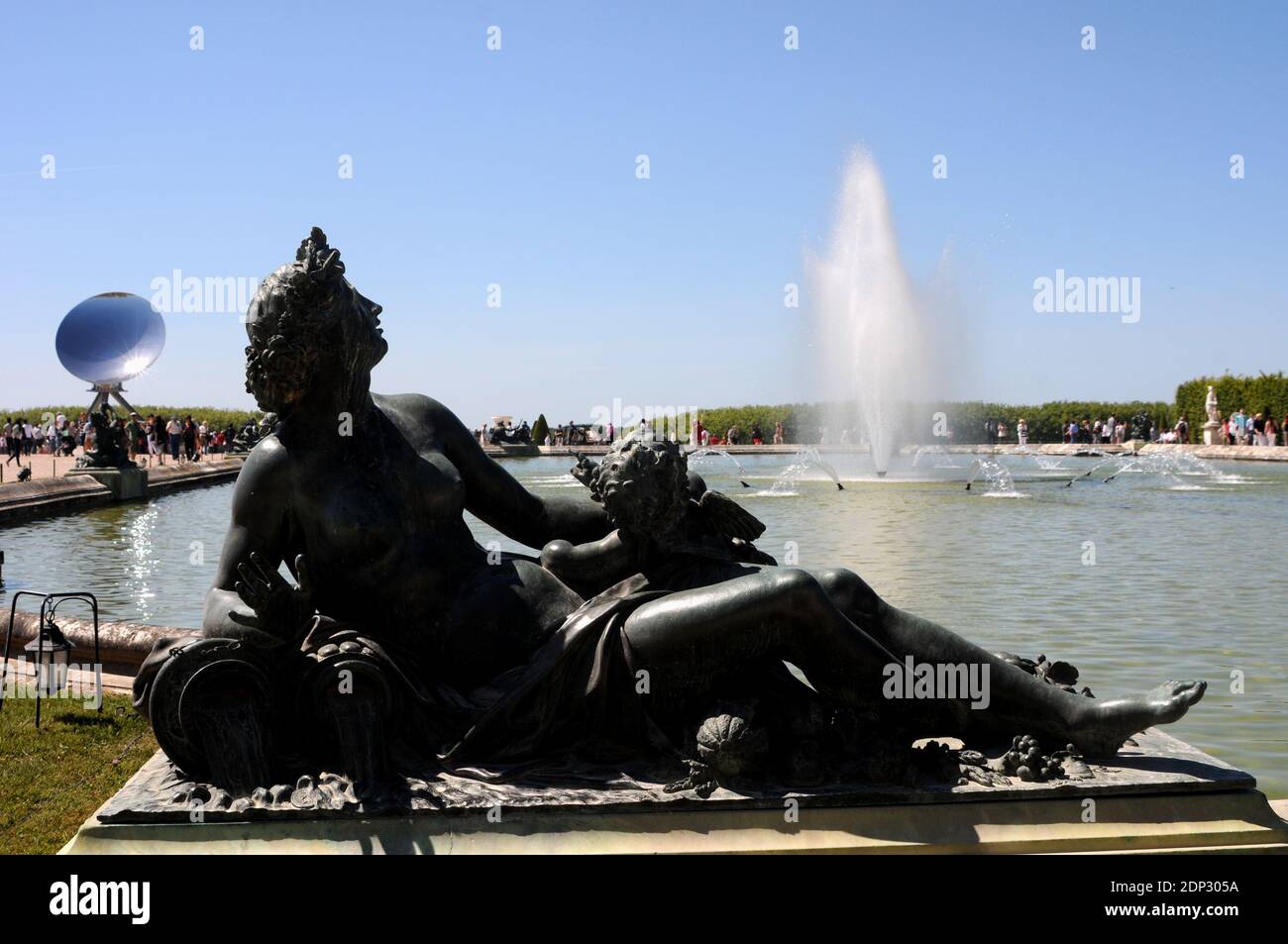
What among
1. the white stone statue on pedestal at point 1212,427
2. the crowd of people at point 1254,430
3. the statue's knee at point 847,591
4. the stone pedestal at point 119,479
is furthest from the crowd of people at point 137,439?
the crowd of people at point 1254,430

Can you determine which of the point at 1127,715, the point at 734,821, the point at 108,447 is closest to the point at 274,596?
the point at 734,821

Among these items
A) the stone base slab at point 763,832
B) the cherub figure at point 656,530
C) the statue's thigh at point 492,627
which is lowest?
the stone base slab at point 763,832

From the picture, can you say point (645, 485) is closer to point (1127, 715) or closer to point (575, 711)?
point (575, 711)

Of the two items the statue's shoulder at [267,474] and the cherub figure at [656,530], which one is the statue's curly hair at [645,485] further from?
the statue's shoulder at [267,474]

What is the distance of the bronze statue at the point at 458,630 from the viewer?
3.48m

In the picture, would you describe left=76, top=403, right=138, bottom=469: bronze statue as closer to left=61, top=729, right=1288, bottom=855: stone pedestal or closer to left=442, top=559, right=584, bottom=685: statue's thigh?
left=442, top=559, right=584, bottom=685: statue's thigh

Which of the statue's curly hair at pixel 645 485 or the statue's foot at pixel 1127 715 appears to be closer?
the statue's foot at pixel 1127 715

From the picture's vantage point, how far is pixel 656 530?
3885mm

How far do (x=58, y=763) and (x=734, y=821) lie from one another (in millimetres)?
3858

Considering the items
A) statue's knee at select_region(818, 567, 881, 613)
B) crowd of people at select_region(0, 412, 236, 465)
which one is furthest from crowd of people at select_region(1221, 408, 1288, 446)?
statue's knee at select_region(818, 567, 881, 613)

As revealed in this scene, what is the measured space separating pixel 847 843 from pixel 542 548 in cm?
151
